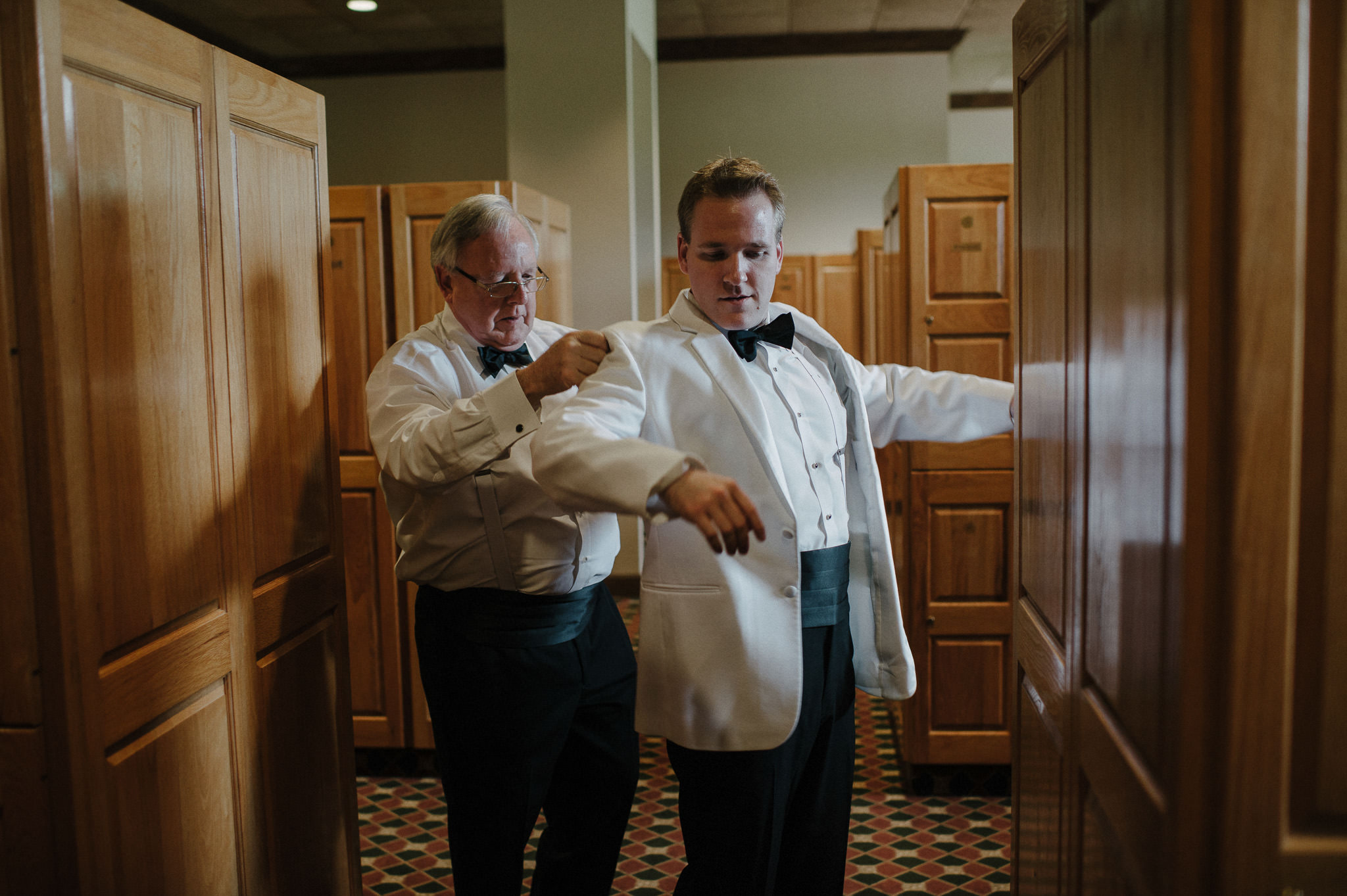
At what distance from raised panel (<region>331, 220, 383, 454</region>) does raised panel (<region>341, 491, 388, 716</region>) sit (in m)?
0.24

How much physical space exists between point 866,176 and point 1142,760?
7.96 m

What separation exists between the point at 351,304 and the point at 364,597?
1050mm

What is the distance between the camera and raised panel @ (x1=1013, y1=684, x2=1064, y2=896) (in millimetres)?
1681

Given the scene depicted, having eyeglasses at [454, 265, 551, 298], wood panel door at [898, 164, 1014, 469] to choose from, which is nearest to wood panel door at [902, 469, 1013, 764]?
wood panel door at [898, 164, 1014, 469]

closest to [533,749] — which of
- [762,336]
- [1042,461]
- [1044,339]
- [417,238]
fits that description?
[762,336]

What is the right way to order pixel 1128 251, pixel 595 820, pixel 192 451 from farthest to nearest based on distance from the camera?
pixel 595 820
pixel 192 451
pixel 1128 251

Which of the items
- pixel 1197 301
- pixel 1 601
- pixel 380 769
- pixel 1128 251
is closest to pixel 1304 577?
pixel 1197 301

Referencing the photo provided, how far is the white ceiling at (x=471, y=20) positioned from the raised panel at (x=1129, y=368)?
694cm

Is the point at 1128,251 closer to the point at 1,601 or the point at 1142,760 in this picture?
the point at 1142,760

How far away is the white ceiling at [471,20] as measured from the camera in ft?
24.4

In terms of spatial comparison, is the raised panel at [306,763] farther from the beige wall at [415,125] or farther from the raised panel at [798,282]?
the beige wall at [415,125]

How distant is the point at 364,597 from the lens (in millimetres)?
3635

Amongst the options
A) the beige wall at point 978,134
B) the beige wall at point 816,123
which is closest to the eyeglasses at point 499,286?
the beige wall at point 816,123

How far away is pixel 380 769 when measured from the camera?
12.5 ft
